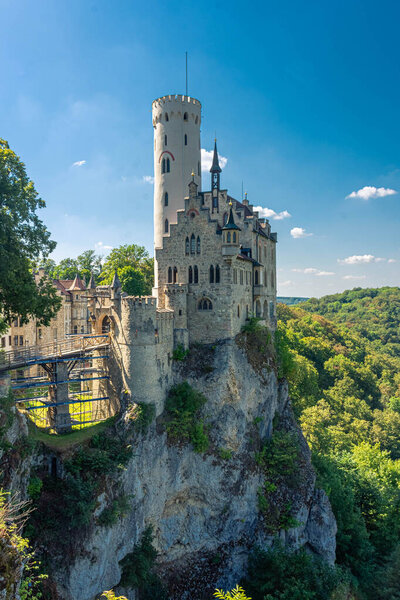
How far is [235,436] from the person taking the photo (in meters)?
36.0

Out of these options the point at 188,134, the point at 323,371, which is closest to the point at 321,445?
the point at 323,371

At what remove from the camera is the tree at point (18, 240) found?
82.1ft

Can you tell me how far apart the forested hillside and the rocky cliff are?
431 centimetres

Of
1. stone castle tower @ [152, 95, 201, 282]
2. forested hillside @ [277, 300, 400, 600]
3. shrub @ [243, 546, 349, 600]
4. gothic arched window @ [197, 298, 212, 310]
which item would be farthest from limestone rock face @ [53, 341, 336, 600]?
stone castle tower @ [152, 95, 201, 282]

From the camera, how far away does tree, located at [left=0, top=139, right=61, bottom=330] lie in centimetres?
2502

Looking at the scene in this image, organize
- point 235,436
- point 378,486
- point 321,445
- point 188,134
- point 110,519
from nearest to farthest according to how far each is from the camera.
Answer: point 110,519 → point 235,436 → point 188,134 → point 378,486 → point 321,445

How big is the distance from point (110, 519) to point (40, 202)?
21.3 m

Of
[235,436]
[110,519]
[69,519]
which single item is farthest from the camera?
[235,436]

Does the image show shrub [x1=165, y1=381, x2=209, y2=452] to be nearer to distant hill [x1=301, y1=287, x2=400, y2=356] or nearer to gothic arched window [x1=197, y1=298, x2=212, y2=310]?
gothic arched window [x1=197, y1=298, x2=212, y2=310]

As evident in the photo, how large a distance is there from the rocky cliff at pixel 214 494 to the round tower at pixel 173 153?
1481 centimetres

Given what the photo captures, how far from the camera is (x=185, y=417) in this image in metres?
34.0

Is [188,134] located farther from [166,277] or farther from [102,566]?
[102,566]

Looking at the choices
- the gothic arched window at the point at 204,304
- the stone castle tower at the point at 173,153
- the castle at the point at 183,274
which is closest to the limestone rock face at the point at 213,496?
the castle at the point at 183,274

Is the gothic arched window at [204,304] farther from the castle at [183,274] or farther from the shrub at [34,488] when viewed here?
the shrub at [34,488]
